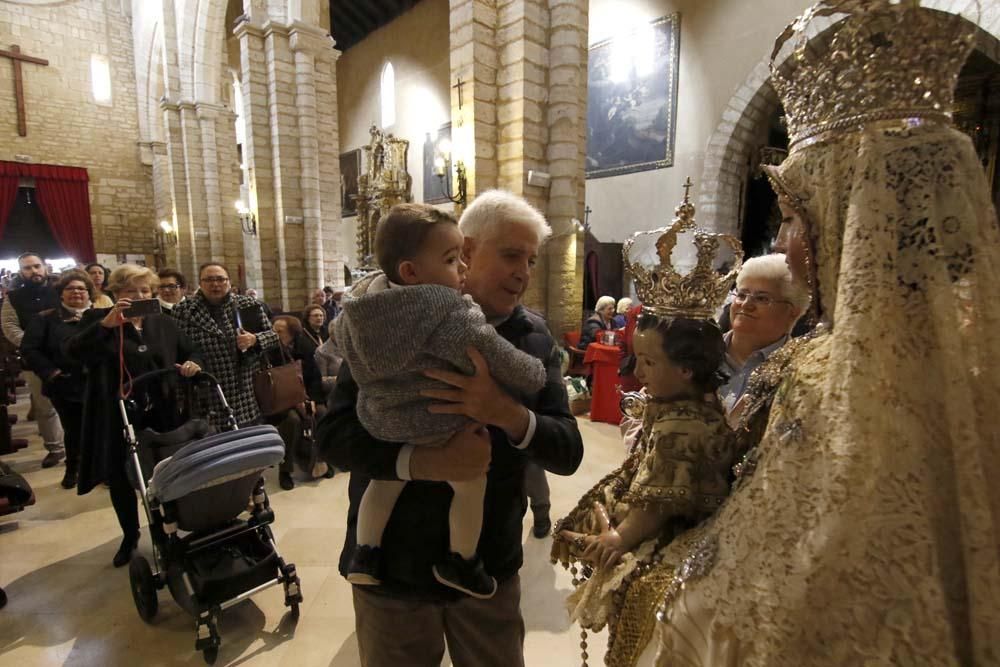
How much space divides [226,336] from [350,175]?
16.1 meters

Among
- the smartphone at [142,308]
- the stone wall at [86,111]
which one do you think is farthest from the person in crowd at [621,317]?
the stone wall at [86,111]

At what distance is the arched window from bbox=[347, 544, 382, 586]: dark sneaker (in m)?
17.4

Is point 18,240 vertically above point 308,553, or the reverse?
point 18,240

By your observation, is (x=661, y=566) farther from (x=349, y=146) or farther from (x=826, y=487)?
(x=349, y=146)

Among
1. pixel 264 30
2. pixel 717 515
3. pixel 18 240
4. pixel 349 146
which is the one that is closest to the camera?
pixel 717 515

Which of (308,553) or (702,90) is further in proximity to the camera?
(702,90)

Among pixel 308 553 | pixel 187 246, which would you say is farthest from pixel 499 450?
pixel 187 246

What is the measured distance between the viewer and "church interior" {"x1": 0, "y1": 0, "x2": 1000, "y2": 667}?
2.89 meters

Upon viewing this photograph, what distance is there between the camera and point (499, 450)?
4.45 ft

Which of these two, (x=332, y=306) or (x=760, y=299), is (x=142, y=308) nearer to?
(x=760, y=299)

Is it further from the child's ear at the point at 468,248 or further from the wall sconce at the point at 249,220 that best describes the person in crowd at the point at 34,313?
the child's ear at the point at 468,248

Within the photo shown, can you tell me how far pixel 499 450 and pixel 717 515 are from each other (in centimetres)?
61

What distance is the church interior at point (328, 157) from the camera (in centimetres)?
289

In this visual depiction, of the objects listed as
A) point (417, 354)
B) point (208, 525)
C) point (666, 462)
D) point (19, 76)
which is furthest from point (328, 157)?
point (19, 76)
